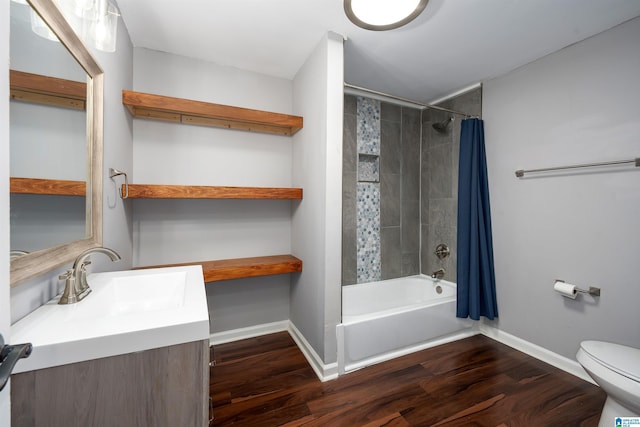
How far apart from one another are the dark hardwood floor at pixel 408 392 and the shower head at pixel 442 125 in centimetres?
215

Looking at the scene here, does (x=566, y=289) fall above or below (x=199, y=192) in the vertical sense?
below

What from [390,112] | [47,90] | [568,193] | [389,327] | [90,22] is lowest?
[389,327]

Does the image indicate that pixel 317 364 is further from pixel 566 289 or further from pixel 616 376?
pixel 566 289

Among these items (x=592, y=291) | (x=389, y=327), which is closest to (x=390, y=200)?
(x=389, y=327)

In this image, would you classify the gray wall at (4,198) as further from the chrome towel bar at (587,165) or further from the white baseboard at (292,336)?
the chrome towel bar at (587,165)

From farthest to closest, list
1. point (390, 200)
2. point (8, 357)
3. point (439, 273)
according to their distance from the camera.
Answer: point (390, 200), point (439, 273), point (8, 357)

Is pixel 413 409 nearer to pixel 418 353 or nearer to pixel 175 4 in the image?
pixel 418 353

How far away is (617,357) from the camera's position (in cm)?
129

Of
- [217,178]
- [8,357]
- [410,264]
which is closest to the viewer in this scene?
[8,357]

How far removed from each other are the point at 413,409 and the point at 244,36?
2685mm

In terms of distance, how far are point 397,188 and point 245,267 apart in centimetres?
190

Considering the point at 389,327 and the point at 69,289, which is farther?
the point at 389,327

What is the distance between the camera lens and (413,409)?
1.48m

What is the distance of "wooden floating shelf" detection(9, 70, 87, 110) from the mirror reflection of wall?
0.02 metres
